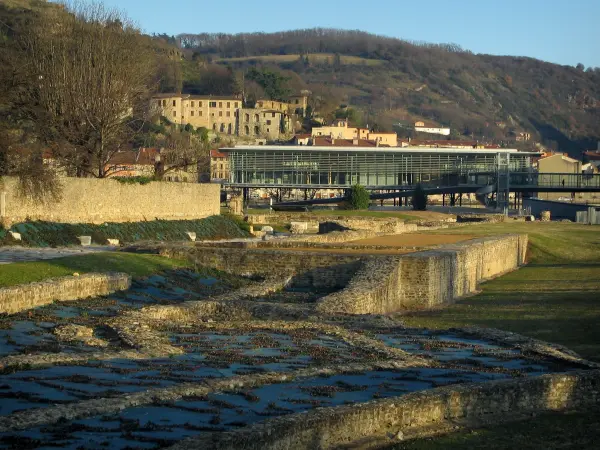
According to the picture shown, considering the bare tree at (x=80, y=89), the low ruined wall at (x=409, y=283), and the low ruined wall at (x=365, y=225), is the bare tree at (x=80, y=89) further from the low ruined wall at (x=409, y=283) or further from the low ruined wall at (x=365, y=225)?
the low ruined wall at (x=409, y=283)

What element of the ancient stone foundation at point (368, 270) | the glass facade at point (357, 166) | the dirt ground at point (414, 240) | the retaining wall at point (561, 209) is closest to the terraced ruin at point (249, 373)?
the ancient stone foundation at point (368, 270)

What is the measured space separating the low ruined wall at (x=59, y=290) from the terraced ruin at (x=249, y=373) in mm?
232

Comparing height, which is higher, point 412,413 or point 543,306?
Result: point 412,413

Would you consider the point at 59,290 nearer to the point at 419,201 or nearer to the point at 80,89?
the point at 80,89

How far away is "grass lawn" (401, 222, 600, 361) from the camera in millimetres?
24141

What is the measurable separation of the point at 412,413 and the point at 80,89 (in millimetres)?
38217

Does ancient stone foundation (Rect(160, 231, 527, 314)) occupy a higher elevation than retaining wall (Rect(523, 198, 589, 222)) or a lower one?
higher

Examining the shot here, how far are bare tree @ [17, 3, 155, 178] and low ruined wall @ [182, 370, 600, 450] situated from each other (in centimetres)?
3346

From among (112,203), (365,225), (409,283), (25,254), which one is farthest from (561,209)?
(25,254)

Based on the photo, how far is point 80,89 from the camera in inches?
1965

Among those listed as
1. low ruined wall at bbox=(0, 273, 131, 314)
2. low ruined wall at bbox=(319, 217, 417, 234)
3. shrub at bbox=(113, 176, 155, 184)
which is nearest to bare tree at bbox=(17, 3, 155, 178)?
shrub at bbox=(113, 176, 155, 184)

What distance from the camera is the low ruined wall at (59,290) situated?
19719 millimetres

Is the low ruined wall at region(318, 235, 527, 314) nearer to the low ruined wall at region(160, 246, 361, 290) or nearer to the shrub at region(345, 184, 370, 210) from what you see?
the low ruined wall at region(160, 246, 361, 290)

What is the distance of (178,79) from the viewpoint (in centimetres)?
18600
